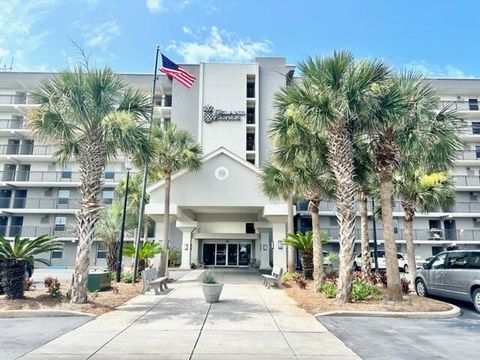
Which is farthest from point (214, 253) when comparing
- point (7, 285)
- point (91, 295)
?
point (7, 285)

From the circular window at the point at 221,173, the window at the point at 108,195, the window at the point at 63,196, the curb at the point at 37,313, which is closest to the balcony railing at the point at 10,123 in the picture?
the window at the point at 63,196

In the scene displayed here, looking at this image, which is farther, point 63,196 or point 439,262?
point 63,196

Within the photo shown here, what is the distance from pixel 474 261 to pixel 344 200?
4650 millimetres

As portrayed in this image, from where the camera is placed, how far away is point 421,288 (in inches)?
524

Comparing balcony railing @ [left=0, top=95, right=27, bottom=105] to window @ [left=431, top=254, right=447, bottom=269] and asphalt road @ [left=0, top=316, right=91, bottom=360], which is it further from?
window @ [left=431, top=254, right=447, bottom=269]

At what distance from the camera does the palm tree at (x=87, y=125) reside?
10.6 m

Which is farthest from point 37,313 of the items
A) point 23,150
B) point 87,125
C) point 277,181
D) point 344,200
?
point 23,150

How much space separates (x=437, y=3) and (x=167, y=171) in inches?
637

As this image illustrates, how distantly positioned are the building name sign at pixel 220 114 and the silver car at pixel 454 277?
81.0 feet

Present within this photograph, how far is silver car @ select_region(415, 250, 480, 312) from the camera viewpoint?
34.7 feet

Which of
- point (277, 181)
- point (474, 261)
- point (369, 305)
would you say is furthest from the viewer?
point (277, 181)

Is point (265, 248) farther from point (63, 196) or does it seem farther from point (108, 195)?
point (63, 196)

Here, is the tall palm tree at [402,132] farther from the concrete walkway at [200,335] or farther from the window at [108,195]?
the window at [108,195]

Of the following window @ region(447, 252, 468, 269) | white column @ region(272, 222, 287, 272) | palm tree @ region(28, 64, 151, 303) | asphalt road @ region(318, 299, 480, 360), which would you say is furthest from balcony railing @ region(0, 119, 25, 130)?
window @ region(447, 252, 468, 269)
